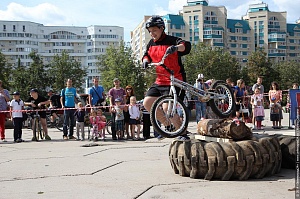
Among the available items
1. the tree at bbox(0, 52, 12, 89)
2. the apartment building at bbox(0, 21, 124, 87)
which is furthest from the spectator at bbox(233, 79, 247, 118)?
the apartment building at bbox(0, 21, 124, 87)

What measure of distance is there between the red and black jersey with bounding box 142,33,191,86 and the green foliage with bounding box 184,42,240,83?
61.1 meters

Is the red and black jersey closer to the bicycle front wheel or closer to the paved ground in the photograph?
the bicycle front wheel

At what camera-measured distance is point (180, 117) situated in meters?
6.34

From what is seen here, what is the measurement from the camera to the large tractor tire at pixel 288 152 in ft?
20.5

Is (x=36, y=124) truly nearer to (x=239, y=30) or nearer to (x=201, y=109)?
(x=201, y=109)

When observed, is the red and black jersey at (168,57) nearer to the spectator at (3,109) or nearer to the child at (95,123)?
the child at (95,123)

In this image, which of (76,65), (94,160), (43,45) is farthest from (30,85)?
(43,45)

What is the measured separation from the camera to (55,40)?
5748 inches

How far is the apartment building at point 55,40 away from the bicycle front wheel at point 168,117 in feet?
431

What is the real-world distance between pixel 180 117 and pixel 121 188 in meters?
1.74

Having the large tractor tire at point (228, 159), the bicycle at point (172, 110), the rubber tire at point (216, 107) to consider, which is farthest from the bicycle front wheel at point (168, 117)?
the rubber tire at point (216, 107)

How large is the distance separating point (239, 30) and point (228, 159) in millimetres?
136199

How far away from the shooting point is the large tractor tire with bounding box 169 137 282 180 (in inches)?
214

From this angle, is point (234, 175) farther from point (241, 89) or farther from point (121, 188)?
point (241, 89)
